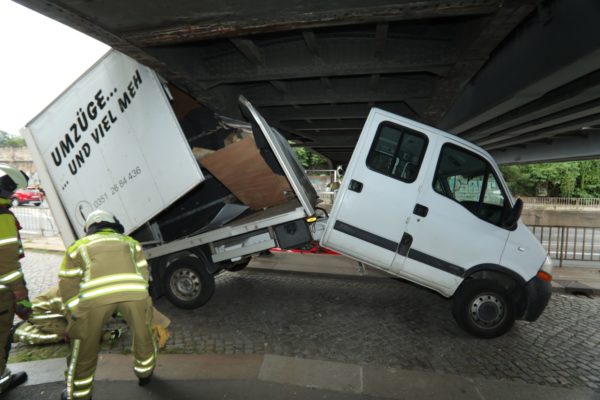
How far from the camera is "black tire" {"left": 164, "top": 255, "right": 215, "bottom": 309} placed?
4.84 metres

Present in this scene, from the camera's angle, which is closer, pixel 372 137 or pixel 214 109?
pixel 372 137

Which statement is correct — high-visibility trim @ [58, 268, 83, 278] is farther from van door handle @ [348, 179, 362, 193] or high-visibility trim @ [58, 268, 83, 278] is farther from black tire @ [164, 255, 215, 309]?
van door handle @ [348, 179, 362, 193]

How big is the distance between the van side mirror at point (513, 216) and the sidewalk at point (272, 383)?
1.77 metres

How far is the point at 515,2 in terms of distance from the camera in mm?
3064

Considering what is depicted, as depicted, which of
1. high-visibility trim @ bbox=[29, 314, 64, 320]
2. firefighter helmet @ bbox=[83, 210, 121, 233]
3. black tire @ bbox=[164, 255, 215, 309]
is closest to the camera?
firefighter helmet @ bbox=[83, 210, 121, 233]

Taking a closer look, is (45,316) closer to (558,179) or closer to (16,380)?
(16,380)

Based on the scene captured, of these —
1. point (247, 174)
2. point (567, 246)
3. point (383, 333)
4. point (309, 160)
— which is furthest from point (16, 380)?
point (309, 160)

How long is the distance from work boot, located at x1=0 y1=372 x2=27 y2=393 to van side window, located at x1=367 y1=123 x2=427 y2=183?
14.2 ft

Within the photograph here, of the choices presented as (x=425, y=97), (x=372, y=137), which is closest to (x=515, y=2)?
(x=372, y=137)

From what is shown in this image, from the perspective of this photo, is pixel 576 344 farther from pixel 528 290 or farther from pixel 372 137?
pixel 372 137

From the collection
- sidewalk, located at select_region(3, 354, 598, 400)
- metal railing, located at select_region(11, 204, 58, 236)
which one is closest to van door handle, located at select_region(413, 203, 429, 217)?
sidewalk, located at select_region(3, 354, 598, 400)

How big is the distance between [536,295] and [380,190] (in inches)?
90.1

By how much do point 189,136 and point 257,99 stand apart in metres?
2.12

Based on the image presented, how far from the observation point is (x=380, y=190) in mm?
4262
